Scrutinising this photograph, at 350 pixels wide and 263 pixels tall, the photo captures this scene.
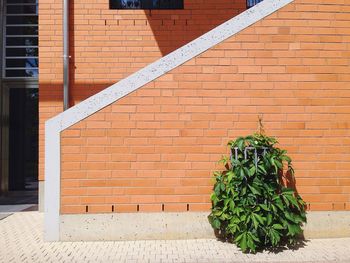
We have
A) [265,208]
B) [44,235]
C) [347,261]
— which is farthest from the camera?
[44,235]

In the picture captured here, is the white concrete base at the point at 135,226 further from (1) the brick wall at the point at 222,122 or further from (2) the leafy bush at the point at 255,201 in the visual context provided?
(2) the leafy bush at the point at 255,201

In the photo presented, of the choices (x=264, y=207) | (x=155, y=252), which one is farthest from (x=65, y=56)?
(x=264, y=207)

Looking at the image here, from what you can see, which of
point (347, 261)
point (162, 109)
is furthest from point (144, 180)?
point (347, 261)

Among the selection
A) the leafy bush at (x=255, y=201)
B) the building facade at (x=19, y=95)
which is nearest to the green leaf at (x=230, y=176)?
the leafy bush at (x=255, y=201)

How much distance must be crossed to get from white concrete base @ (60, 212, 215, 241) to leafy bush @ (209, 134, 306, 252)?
318mm

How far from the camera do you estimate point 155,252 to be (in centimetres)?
566

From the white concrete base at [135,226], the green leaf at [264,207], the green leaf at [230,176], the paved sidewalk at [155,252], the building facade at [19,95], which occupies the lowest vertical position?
the paved sidewalk at [155,252]

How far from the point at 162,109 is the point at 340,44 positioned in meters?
2.93

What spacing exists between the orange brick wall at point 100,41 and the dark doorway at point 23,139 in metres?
3.45

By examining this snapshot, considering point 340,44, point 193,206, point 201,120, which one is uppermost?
point 340,44

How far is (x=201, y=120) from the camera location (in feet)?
20.7

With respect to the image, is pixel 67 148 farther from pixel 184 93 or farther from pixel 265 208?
pixel 265 208

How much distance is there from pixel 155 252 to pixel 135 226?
2.19 ft

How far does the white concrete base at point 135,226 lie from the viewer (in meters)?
6.18
